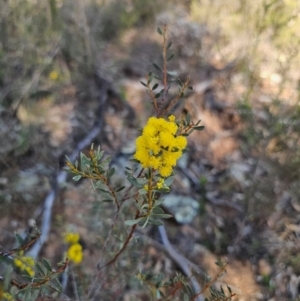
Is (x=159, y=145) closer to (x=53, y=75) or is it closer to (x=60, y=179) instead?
(x=60, y=179)

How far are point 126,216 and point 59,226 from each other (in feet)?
3.03

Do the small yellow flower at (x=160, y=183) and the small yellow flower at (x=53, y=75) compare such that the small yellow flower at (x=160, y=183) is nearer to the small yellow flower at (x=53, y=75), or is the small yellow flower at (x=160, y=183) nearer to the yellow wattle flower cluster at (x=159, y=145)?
the yellow wattle flower cluster at (x=159, y=145)

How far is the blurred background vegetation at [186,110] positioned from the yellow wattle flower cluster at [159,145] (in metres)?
1.08

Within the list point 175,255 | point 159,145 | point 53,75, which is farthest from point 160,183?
point 53,75

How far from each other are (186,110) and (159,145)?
82.4 inches

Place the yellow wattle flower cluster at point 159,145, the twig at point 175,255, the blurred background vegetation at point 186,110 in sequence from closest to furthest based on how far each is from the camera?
the yellow wattle flower cluster at point 159,145 → the twig at point 175,255 → the blurred background vegetation at point 186,110

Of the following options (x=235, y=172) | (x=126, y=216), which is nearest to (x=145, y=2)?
(x=235, y=172)

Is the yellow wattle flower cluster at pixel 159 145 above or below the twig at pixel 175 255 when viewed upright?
above

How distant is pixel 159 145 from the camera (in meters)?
1.06

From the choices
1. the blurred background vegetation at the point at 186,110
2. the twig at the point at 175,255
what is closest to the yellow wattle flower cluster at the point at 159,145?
the blurred background vegetation at the point at 186,110

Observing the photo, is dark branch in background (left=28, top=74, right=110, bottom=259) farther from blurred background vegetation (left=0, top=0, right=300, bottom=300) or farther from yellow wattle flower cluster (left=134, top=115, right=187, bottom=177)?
yellow wattle flower cluster (left=134, top=115, right=187, bottom=177)

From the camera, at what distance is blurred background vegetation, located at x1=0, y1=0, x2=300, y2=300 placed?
255 cm

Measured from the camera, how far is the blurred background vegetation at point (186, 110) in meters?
2.55

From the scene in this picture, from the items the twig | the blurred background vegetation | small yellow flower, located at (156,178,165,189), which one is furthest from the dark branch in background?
small yellow flower, located at (156,178,165,189)
